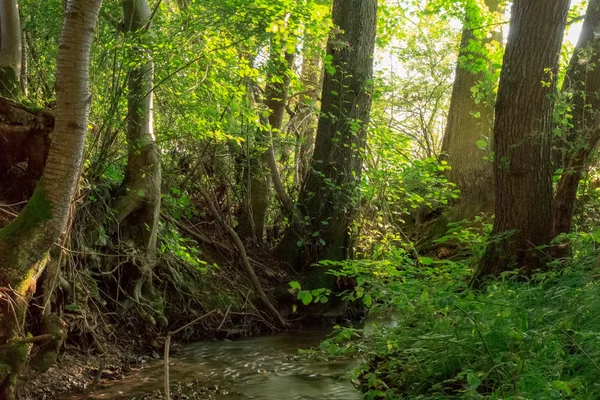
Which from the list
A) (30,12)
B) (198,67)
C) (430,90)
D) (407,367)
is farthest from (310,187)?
(430,90)

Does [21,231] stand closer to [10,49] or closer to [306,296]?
[306,296]

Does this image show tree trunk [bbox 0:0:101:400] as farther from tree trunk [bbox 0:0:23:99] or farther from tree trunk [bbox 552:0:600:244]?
tree trunk [bbox 552:0:600:244]

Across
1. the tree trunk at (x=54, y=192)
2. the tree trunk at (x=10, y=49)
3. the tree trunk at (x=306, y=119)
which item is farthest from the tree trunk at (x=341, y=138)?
the tree trunk at (x=54, y=192)

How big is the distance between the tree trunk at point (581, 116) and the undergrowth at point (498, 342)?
630 mm

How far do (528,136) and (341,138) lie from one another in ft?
14.2

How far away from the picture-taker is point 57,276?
5293 mm

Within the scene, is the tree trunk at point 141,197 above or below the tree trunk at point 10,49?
below

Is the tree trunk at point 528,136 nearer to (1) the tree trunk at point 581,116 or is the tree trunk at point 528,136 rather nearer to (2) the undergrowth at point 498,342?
(1) the tree trunk at point 581,116

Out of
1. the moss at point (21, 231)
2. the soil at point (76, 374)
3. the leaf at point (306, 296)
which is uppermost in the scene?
the moss at point (21, 231)

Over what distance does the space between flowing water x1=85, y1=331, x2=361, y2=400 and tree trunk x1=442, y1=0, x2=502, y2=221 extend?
529 centimetres

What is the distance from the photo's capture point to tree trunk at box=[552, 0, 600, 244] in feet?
18.6

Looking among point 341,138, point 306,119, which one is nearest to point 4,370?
point 341,138

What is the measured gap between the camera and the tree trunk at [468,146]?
1141cm

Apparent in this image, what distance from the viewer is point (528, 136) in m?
5.63
